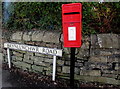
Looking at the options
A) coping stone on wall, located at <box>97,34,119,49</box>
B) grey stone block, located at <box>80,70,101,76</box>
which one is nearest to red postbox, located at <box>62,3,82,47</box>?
coping stone on wall, located at <box>97,34,119,49</box>

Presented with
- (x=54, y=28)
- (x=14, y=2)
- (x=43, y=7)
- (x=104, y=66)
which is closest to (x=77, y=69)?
(x=104, y=66)

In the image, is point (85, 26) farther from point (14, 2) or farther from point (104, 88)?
point (14, 2)

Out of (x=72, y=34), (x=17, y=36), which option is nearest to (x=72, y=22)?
(x=72, y=34)

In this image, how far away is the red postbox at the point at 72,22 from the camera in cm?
258

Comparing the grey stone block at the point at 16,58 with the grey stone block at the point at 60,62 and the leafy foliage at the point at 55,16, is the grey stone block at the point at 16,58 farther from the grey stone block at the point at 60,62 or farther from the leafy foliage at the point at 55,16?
the grey stone block at the point at 60,62

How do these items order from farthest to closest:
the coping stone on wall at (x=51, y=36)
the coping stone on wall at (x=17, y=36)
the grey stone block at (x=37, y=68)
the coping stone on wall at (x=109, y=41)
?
the coping stone on wall at (x=17, y=36) < the grey stone block at (x=37, y=68) < the coping stone on wall at (x=51, y=36) < the coping stone on wall at (x=109, y=41)

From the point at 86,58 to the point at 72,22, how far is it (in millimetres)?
916

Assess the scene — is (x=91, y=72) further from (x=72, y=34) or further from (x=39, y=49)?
(x=39, y=49)

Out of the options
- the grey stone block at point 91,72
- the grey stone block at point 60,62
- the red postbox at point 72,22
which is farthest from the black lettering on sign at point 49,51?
the grey stone block at point 91,72

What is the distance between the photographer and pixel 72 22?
2.65 m

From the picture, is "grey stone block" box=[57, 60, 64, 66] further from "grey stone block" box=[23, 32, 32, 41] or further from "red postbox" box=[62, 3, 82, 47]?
"grey stone block" box=[23, 32, 32, 41]

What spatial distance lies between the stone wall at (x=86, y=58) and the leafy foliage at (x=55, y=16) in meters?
0.29

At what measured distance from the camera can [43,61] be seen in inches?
140

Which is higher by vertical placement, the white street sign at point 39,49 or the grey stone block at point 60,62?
the white street sign at point 39,49
